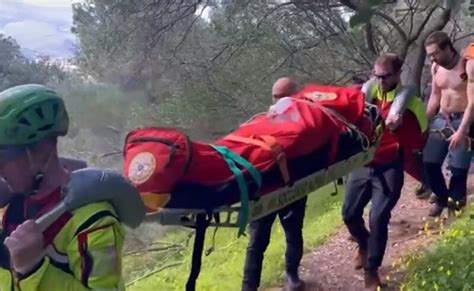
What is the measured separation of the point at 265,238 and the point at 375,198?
2.65ft

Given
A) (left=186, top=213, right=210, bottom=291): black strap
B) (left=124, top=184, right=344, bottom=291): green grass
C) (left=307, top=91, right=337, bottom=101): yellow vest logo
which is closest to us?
(left=186, top=213, right=210, bottom=291): black strap

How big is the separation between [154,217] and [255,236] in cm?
199

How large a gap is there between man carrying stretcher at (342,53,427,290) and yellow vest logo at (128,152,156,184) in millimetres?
2144

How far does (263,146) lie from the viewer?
4.68m

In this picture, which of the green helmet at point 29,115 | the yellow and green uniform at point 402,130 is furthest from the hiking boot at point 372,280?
the green helmet at point 29,115

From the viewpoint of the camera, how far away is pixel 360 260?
22.6 feet

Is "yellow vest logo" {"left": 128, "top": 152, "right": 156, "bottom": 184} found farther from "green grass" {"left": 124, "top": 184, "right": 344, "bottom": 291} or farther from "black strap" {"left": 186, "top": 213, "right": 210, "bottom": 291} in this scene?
"green grass" {"left": 124, "top": 184, "right": 344, "bottom": 291}

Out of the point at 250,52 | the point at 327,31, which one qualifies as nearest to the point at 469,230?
the point at 327,31

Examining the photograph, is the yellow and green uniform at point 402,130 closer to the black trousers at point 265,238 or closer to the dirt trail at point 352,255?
the black trousers at point 265,238

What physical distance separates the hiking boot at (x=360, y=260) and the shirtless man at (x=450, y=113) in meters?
1.07

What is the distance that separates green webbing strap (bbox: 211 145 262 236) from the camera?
14.5 feet

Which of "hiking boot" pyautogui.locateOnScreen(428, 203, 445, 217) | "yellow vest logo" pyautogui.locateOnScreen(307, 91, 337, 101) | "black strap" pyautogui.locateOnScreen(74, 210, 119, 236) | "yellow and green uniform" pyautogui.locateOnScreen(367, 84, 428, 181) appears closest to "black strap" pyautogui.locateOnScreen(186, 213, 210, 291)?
"yellow vest logo" pyautogui.locateOnScreen(307, 91, 337, 101)

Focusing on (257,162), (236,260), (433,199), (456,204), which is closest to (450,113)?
(456,204)

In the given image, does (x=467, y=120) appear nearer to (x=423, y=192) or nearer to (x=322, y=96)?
(x=322, y=96)
